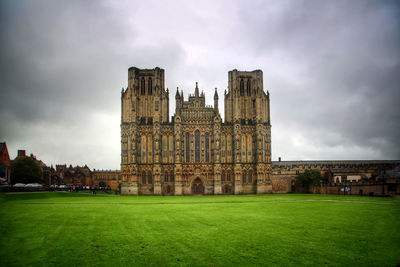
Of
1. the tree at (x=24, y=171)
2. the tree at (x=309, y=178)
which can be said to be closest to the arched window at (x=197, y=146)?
the tree at (x=309, y=178)

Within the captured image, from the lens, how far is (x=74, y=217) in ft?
76.4

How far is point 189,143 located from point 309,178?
103ft

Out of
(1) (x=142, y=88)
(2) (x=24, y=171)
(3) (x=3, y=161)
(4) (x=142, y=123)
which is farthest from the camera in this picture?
(1) (x=142, y=88)

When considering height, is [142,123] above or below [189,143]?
above

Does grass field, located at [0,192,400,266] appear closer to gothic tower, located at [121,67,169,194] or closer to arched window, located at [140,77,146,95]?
gothic tower, located at [121,67,169,194]

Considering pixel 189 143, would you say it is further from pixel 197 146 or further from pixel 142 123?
pixel 142 123

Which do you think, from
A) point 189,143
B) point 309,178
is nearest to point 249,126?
point 189,143

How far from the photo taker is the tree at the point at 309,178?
7512 cm

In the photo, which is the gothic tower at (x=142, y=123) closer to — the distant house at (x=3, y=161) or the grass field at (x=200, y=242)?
the distant house at (x=3, y=161)

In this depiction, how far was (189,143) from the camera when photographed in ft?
255

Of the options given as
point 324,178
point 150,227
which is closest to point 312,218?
point 150,227

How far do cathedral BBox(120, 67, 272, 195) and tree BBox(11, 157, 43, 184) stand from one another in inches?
871

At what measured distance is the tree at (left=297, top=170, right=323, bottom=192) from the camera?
75.1 m

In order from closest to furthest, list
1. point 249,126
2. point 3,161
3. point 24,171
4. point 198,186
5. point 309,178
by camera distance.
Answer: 1. point 3,161
2. point 24,171
3. point 309,178
4. point 198,186
5. point 249,126
